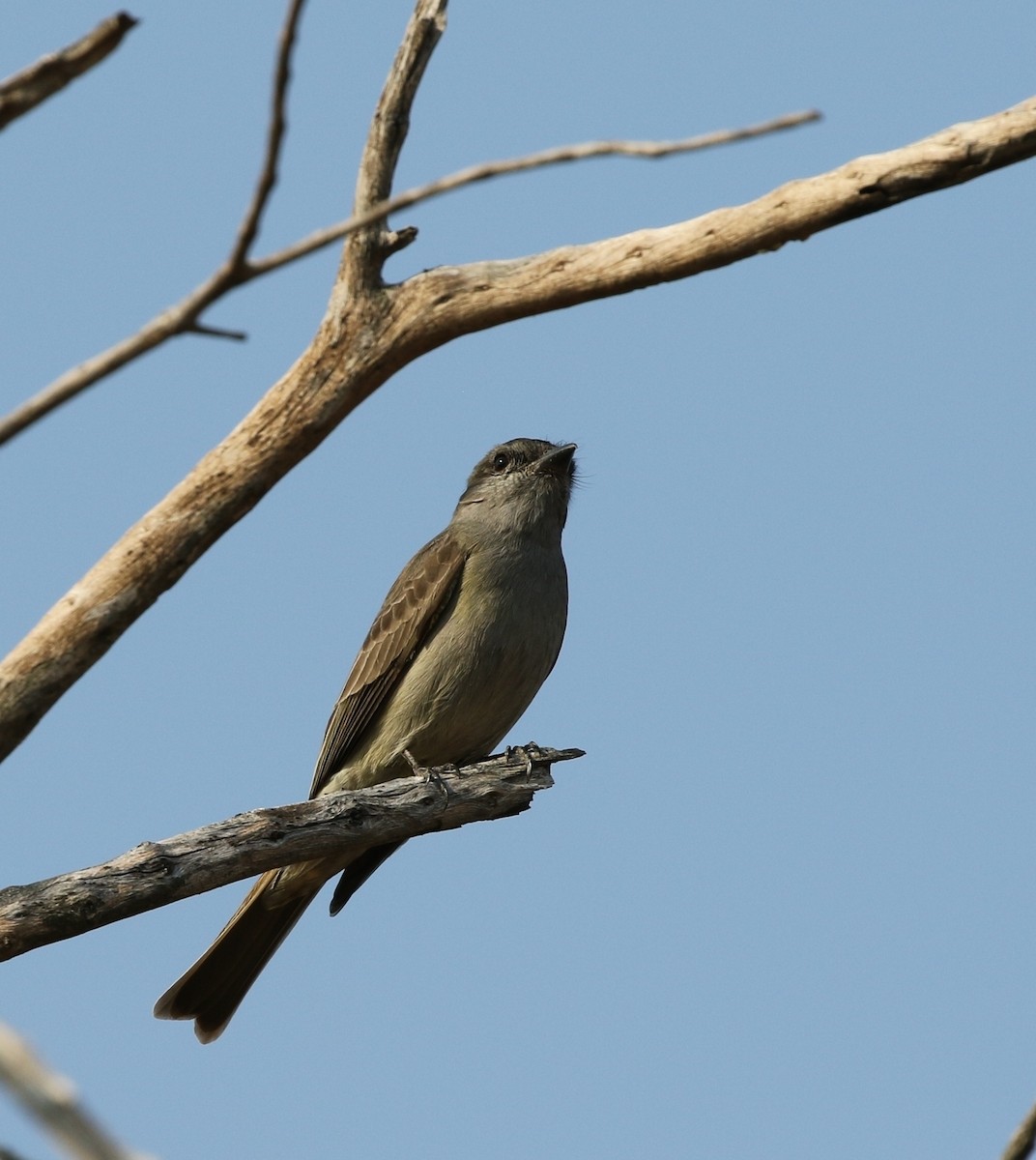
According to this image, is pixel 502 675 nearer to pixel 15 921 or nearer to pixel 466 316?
pixel 466 316

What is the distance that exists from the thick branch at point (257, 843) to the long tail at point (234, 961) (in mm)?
1441

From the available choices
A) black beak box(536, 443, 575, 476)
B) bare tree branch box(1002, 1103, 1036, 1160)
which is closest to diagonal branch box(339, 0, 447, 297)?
black beak box(536, 443, 575, 476)

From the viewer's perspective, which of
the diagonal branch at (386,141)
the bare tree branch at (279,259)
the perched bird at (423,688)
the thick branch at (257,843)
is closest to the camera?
the bare tree branch at (279,259)

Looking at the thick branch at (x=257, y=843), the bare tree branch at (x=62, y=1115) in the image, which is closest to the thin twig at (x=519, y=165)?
the bare tree branch at (x=62, y=1115)

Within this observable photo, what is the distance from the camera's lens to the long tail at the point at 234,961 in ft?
27.1

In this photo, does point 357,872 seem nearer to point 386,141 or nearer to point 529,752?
point 529,752

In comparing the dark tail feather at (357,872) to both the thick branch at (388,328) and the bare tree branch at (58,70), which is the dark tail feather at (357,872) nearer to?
the thick branch at (388,328)

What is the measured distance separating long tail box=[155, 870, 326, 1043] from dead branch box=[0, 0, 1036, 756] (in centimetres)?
277

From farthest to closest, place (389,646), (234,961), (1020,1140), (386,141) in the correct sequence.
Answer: (389,646)
(234,961)
(386,141)
(1020,1140)

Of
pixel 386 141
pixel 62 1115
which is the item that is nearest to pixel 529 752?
pixel 386 141

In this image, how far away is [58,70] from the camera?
3.35m

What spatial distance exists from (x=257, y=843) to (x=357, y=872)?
7.94ft

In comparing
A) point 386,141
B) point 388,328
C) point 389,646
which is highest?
point 386,141

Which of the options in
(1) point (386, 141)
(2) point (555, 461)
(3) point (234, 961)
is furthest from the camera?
(2) point (555, 461)
